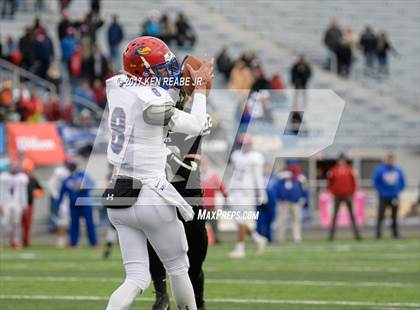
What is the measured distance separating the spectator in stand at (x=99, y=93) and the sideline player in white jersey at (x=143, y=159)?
18.5m

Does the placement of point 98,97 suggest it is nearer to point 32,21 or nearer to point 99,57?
point 99,57

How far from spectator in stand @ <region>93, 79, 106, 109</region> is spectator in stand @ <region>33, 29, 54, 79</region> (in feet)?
3.89

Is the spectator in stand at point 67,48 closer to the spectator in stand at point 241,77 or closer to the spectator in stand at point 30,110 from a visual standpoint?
the spectator in stand at point 30,110

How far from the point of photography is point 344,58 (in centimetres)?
3100

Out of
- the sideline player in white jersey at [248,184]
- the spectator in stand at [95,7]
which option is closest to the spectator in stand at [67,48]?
the spectator in stand at [95,7]

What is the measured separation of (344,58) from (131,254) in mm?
24866

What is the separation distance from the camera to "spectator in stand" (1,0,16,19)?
28325 mm

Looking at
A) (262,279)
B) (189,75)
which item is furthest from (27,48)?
(189,75)

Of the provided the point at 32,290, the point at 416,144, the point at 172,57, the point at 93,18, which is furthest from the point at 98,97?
the point at 172,57

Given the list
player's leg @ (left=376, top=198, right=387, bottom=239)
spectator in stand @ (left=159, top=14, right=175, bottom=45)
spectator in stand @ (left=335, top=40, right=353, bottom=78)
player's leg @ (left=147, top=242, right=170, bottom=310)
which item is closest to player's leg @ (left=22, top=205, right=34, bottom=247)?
player's leg @ (left=376, top=198, right=387, bottom=239)

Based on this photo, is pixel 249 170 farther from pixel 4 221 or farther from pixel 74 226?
pixel 4 221

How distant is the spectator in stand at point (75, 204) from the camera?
20344 mm

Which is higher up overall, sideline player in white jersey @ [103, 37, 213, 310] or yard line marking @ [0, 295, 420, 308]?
sideline player in white jersey @ [103, 37, 213, 310]

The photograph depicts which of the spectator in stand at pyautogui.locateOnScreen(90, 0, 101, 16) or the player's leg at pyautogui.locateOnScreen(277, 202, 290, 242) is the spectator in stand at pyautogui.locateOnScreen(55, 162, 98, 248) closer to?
the player's leg at pyautogui.locateOnScreen(277, 202, 290, 242)
